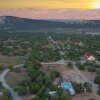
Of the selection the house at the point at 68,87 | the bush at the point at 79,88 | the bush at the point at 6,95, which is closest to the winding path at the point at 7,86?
the bush at the point at 6,95

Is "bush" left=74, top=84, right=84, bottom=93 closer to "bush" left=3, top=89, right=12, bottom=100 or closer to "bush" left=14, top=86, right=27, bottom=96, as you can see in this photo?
"bush" left=14, top=86, right=27, bottom=96

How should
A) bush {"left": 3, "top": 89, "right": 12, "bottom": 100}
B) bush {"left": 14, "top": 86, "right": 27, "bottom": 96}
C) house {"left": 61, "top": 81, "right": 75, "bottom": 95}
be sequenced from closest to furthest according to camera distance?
bush {"left": 3, "top": 89, "right": 12, "bottom": 100} < bush {"left": 14, "top": 86, "right": 27, "bottom": 96} < house {"left": 61, "top": 81, "right": 75, "bottom": 95}

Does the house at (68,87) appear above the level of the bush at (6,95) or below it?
below

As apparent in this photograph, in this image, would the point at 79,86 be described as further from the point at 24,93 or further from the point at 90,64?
the point at 90,64

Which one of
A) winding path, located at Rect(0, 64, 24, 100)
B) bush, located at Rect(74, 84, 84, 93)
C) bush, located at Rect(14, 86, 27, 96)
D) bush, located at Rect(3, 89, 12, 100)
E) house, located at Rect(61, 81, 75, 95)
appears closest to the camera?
bush, located at Rect(3, 89, 12, 100)

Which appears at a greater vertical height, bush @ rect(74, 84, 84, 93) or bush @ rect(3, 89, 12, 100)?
bush @ rect(3, 89, 12, 100)

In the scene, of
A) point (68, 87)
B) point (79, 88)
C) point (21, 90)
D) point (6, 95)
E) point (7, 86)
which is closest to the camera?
point (6, 95)

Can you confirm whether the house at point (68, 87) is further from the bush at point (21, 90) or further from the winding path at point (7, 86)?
the winding path at point (7, 86)

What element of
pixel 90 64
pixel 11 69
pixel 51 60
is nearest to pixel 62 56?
pixel 51 60

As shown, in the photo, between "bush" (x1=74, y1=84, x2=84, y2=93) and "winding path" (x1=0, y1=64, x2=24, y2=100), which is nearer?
"winding path" (x1=0, y1=64, x2=24, y2=100)

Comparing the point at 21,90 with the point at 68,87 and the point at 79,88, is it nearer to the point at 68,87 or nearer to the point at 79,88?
the point at 68,87

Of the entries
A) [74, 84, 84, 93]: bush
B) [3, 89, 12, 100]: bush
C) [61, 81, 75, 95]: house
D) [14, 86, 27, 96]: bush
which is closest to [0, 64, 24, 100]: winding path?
[14, 86, 27, 96]: bush

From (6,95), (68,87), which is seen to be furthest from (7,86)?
(68,87)
